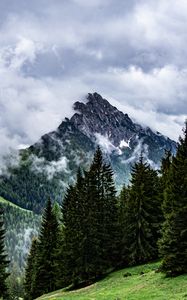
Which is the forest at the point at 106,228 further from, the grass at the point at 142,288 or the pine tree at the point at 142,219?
the grass at the point at 142,288

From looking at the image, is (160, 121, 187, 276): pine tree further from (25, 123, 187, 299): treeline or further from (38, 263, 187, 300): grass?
(25, 123, 187, 299): treeline

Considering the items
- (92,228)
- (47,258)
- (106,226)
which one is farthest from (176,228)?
(47,258)

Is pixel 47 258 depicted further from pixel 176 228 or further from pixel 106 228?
pixel 176 228

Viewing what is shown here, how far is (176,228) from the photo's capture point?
39.8 m

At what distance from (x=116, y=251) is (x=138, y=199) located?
847 cm

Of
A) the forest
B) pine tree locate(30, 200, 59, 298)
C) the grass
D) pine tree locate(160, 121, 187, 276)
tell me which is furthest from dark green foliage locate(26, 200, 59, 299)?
pine tree locate(160, 121, 187, 276)

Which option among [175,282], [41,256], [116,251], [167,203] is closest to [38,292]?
[41,256]

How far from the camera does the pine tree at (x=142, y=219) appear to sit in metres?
59.2

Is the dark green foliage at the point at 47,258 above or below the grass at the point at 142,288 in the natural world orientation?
above

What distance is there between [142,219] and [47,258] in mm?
21715

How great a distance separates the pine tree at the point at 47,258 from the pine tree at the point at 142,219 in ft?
54.8

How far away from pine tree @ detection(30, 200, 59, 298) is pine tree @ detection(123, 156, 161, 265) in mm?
16709

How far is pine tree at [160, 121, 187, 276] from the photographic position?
1537 inches

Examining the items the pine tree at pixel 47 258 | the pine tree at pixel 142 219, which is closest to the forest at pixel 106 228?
the pine tree at pixel 142 219
